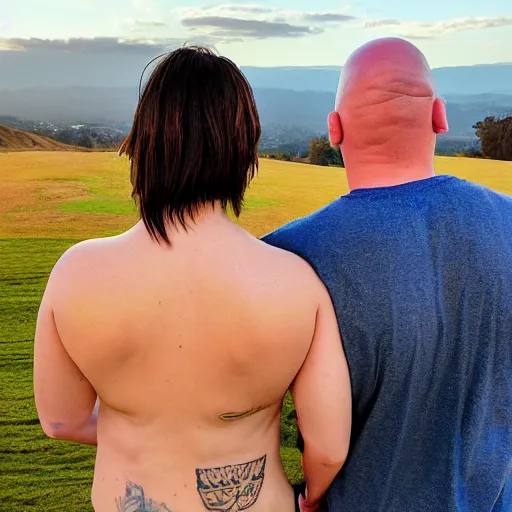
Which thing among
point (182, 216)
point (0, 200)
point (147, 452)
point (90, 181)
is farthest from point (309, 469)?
point (90, 181)

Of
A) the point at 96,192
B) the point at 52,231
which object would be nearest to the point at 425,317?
the point at 52,231

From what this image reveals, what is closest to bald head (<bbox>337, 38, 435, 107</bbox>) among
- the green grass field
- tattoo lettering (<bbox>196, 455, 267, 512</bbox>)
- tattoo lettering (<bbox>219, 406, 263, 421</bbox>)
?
tattoo lettering (<bbox>219, 406, 263, 421</bbox>)

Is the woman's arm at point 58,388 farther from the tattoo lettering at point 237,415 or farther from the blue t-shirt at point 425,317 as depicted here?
the blue t-shirt at point 425,317

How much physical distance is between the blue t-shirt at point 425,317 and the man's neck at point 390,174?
17 millimetres

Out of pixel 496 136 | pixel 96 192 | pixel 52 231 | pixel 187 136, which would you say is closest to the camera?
pixel 187 136

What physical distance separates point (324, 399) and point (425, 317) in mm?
208

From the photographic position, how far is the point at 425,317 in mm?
964

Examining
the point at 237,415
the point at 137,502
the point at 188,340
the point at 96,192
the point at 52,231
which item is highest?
the point at 188,340

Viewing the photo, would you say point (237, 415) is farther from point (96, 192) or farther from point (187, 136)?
point (96, 192)

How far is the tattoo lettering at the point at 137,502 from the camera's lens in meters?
1.03

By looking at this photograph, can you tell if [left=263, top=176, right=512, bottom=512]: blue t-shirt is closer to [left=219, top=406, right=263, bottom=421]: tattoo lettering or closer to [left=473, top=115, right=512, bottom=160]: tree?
[left=219, top=406, right=263, bottom=421]: tattoo lettering

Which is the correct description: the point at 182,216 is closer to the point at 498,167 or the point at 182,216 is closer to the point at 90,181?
the point at 90,181

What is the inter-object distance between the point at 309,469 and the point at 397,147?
0.60 meters

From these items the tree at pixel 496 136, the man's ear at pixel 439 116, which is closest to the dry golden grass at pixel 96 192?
the tree at pixel 496 136
